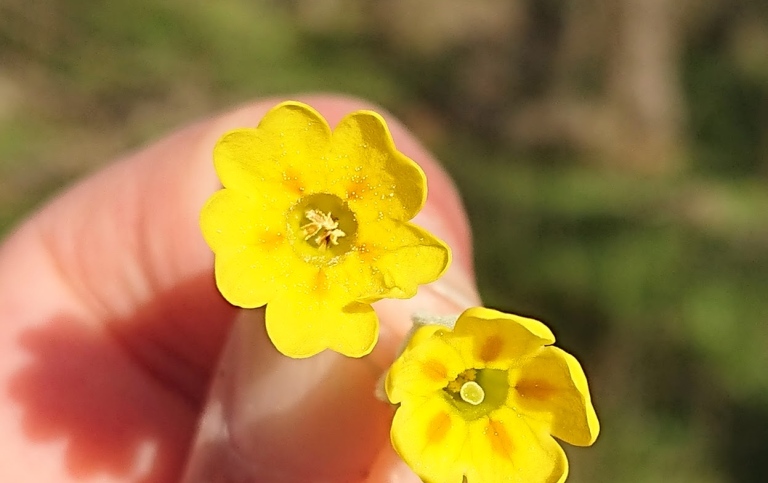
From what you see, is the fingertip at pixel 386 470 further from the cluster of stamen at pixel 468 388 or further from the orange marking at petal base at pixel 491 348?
the orange marking at petal base at pixel 491 348

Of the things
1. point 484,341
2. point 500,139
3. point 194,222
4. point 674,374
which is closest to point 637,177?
point 500,139

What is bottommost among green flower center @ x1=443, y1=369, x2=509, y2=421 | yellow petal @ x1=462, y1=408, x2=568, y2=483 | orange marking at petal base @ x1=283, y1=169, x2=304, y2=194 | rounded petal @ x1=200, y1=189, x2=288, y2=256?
yellow petal @ x1=462, y1=408, x2=568, y2=483

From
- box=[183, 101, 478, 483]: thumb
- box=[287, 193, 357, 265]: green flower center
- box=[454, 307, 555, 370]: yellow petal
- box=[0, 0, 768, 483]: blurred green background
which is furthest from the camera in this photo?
box=[0, 0, 768, 483]: blurred green background

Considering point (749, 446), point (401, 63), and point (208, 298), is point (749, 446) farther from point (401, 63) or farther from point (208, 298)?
point (401, 63)

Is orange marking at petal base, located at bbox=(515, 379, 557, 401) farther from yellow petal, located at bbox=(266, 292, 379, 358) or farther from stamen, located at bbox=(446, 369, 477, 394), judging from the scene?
yellow petal, located at bbox=(266, 292, 379, 358)

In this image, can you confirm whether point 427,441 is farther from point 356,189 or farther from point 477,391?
point 356,189

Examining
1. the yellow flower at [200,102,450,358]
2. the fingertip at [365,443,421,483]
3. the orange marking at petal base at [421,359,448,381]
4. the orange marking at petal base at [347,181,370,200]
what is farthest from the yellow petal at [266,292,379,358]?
the fingertip at [365,443,421,483]

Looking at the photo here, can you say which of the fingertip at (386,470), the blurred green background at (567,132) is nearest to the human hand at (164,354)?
the fingertip at (386,470)
